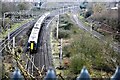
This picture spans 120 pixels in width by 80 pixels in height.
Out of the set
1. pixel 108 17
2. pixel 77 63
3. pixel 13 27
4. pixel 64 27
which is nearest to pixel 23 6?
pixel 13 27

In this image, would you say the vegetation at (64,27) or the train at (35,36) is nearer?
the train at (35,36)

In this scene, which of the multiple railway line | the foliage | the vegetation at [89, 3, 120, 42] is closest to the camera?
the foliage

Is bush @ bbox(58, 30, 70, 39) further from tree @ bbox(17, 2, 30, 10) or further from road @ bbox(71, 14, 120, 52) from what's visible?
tree @ bbox(17, 2, 30, 10)

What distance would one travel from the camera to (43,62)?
4203 millimetres

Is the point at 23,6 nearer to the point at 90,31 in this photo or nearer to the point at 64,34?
the point at 64,34

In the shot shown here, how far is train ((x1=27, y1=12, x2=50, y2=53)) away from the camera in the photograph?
502 cm

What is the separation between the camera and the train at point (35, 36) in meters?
5.02

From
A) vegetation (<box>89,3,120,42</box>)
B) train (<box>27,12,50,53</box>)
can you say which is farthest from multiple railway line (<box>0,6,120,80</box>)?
vegetation (<box>89,3,120,42</box>)

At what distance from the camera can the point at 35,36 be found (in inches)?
218

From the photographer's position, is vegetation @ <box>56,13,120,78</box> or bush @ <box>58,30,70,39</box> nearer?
vegetation @ <box>56,13,120,78</box>

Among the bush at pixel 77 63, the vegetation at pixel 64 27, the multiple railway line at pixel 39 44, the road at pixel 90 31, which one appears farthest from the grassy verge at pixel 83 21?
the bush at pixel 77 63

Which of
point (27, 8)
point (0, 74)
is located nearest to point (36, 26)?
point (27, 8)

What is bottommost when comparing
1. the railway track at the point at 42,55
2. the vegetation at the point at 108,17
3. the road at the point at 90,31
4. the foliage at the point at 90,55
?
the railway track at the point at 42,55

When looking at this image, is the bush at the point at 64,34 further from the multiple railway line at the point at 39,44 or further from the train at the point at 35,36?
the train at the point at 35,36
